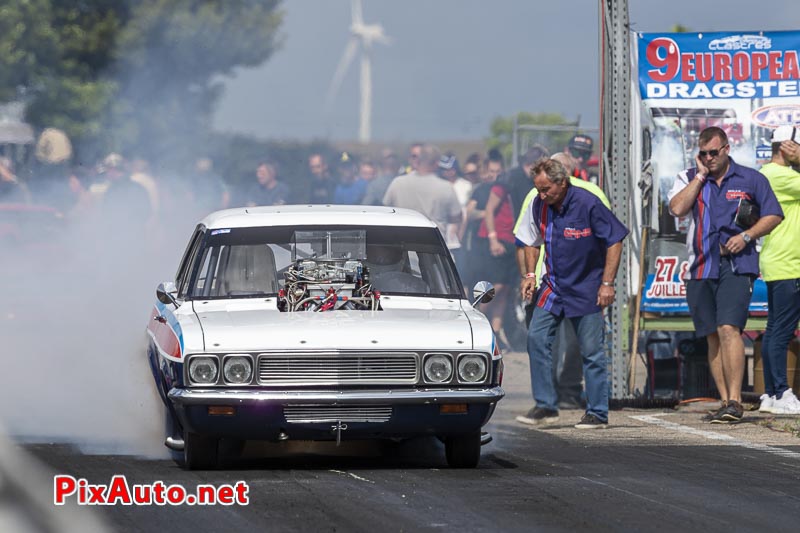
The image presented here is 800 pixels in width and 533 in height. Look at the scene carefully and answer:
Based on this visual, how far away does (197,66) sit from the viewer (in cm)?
3947

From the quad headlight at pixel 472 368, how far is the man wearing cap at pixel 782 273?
4.45 m

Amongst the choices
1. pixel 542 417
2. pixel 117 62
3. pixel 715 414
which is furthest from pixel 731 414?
pixel 117 62

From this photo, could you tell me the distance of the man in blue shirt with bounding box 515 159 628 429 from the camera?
11633 millimetres

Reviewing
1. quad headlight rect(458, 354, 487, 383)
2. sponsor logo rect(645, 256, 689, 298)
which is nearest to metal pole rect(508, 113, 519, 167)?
sponsor logo rect(645, 256, 689, 298)

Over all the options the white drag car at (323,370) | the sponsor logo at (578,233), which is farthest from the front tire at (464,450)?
the sponsor logo at (578,233)

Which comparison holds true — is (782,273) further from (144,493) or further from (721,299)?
(144,493)

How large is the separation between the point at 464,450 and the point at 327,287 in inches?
52.8

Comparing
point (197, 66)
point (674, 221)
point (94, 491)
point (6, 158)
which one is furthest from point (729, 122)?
point (197, 66)

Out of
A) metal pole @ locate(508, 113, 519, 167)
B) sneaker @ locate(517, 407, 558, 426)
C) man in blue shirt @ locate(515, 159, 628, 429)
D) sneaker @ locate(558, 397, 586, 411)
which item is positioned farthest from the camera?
metal pole @ locate(508, 113, 519, 167)

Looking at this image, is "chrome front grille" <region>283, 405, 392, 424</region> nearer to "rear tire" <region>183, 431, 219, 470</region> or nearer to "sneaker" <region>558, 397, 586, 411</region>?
"rear tire" <region>183, 431, 219, 470</region>

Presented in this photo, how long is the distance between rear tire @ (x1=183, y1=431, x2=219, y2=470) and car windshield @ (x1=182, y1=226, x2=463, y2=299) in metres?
1.17

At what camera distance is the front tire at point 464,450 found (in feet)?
29.7

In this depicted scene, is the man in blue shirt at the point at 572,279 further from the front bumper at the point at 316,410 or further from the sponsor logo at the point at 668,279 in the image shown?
the front bumper at the point at 316,410

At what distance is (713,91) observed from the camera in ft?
44.7
